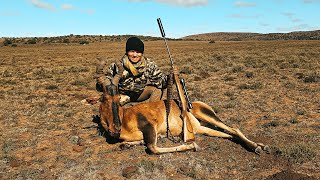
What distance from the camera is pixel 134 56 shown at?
867 cm

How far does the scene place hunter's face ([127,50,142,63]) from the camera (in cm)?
860

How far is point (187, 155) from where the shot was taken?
24.5 ft

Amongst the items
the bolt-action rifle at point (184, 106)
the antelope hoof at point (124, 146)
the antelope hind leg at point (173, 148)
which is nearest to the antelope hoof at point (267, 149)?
the antelope hind leg at point (173, 148)

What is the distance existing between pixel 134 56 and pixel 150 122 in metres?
1.93

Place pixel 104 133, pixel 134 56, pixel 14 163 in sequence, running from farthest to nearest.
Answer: pixel 104 133 < pixel 134 56 < pixel 14 163

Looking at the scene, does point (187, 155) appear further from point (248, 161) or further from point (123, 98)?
point (123, 98)

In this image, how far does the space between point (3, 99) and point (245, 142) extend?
10637 millimetres

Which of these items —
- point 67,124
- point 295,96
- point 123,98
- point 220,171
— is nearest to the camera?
point 220,171

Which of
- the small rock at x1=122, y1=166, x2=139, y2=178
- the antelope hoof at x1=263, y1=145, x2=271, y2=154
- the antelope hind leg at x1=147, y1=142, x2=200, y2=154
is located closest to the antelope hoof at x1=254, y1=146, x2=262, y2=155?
the antelope hoof at x1=263, y1=145, x2=271, y2=154

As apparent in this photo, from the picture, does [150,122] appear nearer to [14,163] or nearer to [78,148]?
[78,148]

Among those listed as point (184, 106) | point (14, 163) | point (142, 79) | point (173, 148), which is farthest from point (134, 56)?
point (14, 163)

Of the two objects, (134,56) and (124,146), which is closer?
(124,146)

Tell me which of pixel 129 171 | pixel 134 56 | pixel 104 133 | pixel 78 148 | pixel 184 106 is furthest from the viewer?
pixel 104 133

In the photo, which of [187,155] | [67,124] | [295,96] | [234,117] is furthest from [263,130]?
[67,124]
